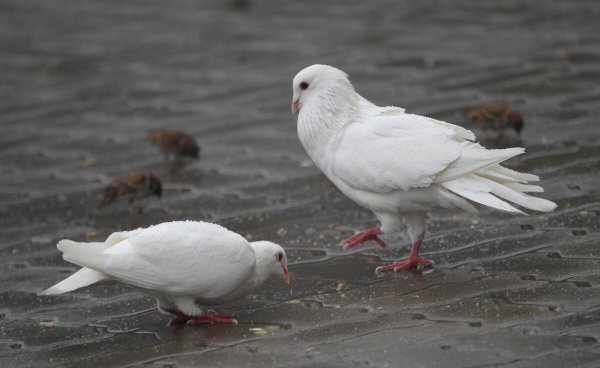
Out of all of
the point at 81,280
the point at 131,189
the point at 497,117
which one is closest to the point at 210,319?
the point at 81,280

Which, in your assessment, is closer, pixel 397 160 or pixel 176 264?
pixel 176 264

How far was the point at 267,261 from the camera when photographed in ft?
20.5

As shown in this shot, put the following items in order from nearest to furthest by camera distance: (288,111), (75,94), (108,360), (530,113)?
(108,360), (530,113), (288,111), (75,94)

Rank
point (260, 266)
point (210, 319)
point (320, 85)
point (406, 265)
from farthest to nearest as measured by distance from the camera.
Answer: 1. point (320, 85)
2. point (406, 265)
3. point (260, 266)
4. point (210, 319)

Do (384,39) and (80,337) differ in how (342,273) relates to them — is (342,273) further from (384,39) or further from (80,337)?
(384,39)

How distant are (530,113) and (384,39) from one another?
12.2 feet

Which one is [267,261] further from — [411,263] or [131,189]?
[131,189]

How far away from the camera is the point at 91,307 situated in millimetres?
6637

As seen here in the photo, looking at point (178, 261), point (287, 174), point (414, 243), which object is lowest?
point (287, 174)

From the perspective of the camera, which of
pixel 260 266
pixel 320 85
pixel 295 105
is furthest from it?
pixel 295 105

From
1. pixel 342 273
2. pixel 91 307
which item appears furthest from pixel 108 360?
pixel 342 273

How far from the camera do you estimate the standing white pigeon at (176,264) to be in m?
5.86

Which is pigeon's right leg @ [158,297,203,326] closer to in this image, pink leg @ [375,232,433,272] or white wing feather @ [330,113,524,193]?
pink leg @ [375,232,433,272]

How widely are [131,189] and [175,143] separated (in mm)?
1205
